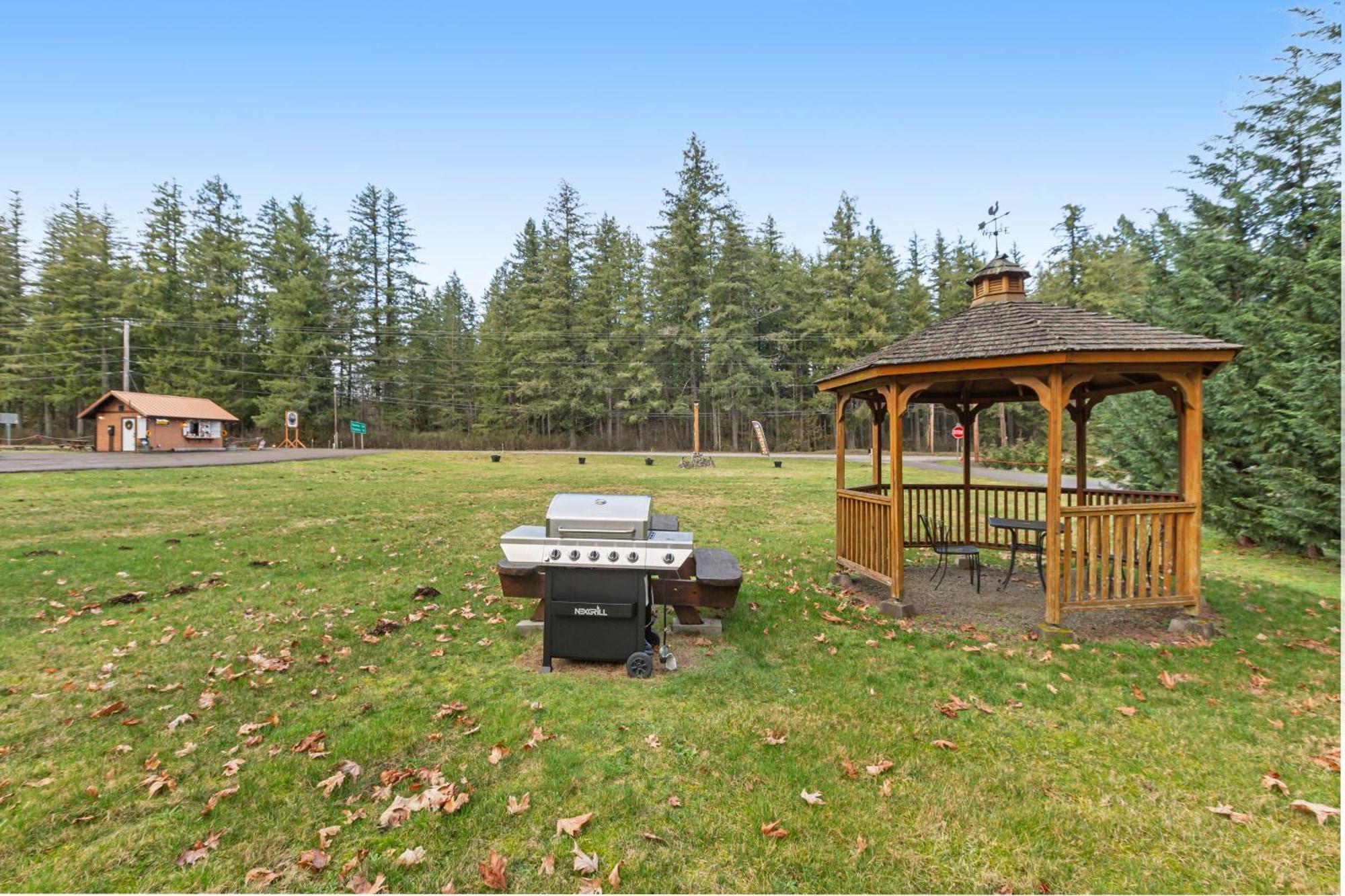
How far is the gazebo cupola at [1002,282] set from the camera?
649 centimetres

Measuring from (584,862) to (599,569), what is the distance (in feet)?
6.07

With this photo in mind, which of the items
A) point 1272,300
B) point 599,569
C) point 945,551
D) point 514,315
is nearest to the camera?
point 599,569

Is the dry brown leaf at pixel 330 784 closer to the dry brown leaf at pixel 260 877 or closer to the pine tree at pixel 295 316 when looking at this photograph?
the dry brown leaf at pixel 260 877

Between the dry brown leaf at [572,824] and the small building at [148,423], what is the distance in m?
35.6

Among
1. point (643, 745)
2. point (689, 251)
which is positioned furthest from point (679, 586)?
point (689, 251)

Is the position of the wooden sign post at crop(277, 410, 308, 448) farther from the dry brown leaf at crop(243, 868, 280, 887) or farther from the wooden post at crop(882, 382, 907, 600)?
the dry brown leaf at crop(243, 868, 280, 887)

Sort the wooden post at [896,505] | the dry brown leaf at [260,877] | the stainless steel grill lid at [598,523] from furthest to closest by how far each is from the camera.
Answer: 1. the wooden post at [896,505]
2. the stainless steel grill lid at [598,523]
3. the dry brown leaf at [260,877]

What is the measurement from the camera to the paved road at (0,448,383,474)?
16.5 meters

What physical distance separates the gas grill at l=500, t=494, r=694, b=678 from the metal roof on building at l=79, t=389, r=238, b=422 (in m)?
34.2

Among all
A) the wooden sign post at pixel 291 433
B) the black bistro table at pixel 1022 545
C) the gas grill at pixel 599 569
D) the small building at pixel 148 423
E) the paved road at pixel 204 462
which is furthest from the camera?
the wooden sign post at pixel 291 433

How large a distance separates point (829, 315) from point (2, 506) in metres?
38.2

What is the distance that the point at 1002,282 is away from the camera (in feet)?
21.4

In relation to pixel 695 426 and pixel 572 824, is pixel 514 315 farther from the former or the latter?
pixel 572 824

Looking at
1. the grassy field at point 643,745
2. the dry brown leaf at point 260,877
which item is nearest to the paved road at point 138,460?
the grassy field at point 643,745
